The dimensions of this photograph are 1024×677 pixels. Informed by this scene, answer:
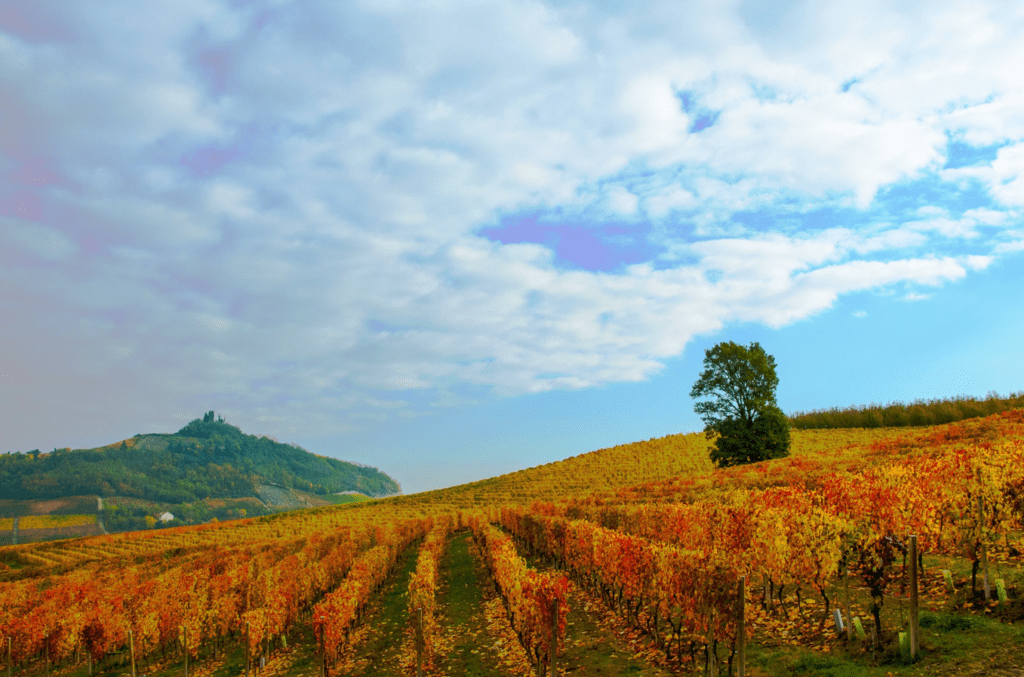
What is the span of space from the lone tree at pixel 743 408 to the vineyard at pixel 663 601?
71.0ft

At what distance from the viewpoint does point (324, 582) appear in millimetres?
28312

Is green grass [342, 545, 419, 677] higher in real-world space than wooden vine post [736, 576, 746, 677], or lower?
lower

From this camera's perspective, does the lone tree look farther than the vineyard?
Yes

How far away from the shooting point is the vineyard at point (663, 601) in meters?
11.5

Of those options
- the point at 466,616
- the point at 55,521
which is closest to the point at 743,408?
the point at 466,616

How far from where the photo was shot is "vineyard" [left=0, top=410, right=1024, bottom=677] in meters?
11.5

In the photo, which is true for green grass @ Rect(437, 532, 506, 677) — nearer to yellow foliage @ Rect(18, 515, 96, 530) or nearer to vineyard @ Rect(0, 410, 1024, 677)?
vineyard @ Rect(0, 410, 1024, 677)

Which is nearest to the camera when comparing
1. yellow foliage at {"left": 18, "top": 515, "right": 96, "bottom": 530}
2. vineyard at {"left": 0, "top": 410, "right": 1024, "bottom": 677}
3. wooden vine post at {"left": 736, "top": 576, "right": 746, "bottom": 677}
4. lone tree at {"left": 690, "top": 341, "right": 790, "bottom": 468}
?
wooden vine post at {"left": 736, "top": 576, "right": 746, "bottom": 677}

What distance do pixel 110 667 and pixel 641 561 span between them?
23.7 meters

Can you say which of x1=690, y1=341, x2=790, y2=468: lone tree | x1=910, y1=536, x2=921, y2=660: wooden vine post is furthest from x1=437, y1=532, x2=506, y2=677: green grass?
x1=690, y1=341, x2=790, y2=468: lone tree

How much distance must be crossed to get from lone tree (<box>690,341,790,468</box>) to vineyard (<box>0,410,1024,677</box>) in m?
21.6

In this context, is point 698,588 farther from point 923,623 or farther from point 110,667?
point 110,667

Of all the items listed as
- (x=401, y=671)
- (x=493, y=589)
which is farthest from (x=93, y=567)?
(x=401, y=671)

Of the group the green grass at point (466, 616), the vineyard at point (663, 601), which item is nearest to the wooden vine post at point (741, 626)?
the vineyard at point (663, 601)
